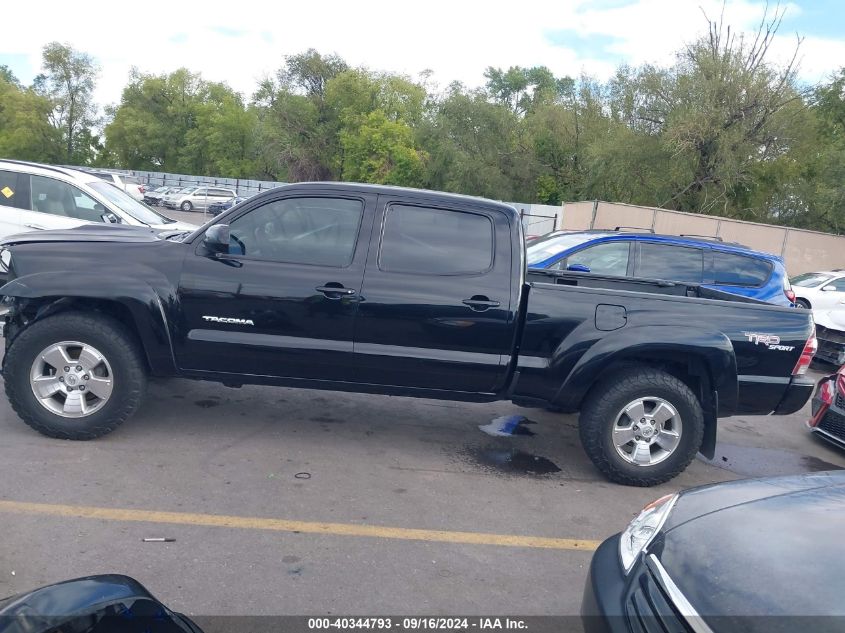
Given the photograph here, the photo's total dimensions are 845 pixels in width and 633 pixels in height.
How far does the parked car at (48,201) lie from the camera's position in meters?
9.20

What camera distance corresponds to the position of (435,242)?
5262 millimetres

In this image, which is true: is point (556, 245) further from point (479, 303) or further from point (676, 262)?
point (479, 303)

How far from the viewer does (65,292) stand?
494cm

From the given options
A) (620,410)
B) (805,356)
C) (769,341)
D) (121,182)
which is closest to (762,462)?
(805,356)

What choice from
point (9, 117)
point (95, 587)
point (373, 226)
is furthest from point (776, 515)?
point (9, 117)

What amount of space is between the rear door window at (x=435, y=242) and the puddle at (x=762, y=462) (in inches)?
103

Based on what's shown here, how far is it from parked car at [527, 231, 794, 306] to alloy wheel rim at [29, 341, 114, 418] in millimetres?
5504

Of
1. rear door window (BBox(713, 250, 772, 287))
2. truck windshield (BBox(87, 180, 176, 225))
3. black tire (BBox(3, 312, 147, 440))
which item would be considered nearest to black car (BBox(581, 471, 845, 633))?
black tire (BBox(3, 312, 147, 440))

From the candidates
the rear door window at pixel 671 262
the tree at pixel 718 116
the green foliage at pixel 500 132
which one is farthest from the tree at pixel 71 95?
the rear door window at pixel 671 262

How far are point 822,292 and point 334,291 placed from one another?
40.5 ft

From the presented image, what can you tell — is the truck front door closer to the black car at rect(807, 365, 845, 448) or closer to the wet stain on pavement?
the wet stain on pavement

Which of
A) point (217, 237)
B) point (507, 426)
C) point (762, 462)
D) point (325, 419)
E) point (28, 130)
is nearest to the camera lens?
point (217, 237)

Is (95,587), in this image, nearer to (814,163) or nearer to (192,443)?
(192,443)

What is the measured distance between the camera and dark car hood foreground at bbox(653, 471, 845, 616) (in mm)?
2287
